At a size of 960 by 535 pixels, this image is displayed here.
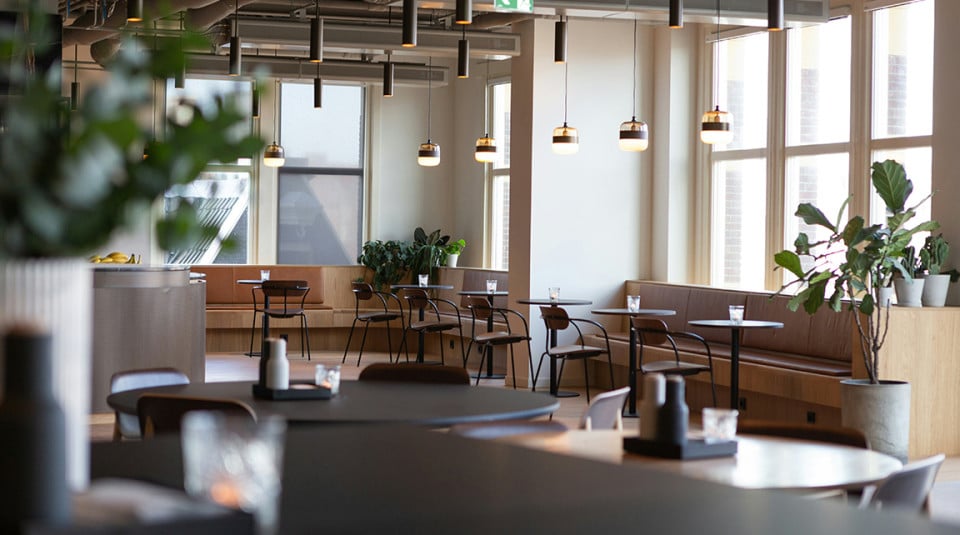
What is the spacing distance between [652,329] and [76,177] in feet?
24.8

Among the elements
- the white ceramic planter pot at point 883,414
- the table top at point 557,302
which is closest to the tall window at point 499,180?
the table top at point 557,302

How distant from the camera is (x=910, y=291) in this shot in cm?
768

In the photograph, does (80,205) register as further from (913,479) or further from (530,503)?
(913,479)

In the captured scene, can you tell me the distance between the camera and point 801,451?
10.1 feet

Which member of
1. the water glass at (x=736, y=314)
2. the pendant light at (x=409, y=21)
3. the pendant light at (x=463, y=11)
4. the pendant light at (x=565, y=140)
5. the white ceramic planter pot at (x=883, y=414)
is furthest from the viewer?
the pendant light at (x=565, y=140)

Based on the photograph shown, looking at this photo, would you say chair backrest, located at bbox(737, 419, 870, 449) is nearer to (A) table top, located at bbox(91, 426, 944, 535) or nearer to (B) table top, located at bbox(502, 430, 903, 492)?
(B) table top, located at bbox(502, 430, 903, 492)

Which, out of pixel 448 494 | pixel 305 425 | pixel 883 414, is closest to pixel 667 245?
pixel 883 414

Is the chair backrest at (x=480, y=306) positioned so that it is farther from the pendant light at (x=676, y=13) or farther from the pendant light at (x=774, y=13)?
the pendant light at (x=774, y=13)

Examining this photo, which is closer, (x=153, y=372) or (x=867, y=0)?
(x=153, y=372)

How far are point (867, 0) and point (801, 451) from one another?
7.03 meters

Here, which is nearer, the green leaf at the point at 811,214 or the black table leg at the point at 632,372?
the green leaf at the point at 811,214

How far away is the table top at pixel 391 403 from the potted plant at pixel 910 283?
13.9ft

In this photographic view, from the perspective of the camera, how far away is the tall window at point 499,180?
14.1 m

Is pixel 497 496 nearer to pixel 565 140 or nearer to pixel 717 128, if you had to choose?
pixel 717 128
